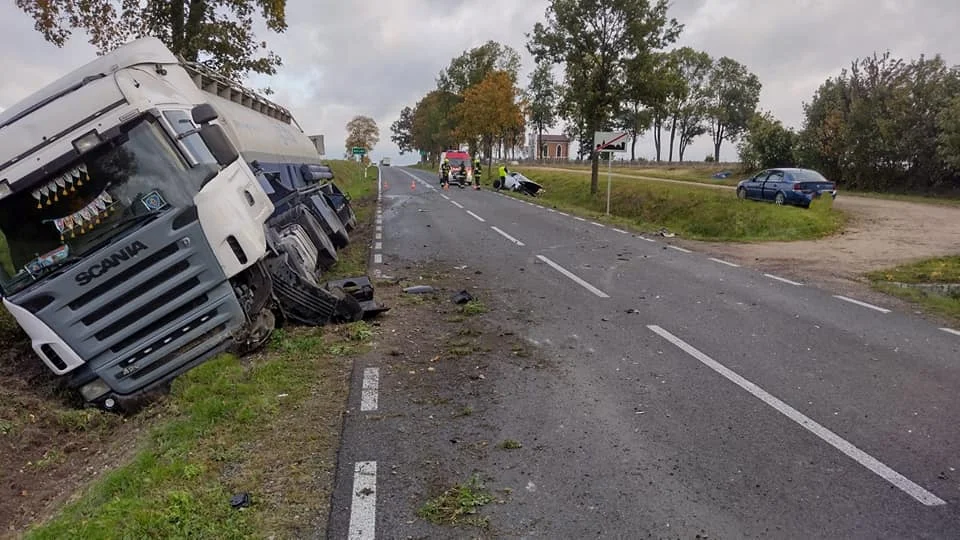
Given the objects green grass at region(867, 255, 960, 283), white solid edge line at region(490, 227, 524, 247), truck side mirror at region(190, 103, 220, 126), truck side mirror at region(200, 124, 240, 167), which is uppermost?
truck side mirror at region(190, 103, 220, 126)

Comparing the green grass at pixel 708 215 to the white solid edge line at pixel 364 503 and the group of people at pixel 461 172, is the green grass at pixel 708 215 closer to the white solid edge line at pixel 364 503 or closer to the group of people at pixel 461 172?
the group of people at pixel 461 172

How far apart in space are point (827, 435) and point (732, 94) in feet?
308

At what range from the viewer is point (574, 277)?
10164mm

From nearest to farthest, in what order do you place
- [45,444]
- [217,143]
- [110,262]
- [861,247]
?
[45,444] → [110,262] → [217,143] → [861,247]

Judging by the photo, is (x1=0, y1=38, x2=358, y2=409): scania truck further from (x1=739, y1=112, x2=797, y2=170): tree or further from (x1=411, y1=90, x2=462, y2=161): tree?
(x1=411, y1=90, x2=462, y2=161): tree

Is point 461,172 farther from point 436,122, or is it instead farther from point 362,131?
point 362,131

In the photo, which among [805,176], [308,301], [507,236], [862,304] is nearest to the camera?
[308,301]

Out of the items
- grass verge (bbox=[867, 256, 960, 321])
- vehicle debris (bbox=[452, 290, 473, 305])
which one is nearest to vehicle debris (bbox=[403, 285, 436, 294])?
vehicle debris (bbox=[452, 290, 473, 305])

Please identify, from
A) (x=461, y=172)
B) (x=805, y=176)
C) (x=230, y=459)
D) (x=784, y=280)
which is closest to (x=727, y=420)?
(x=230, y=459)

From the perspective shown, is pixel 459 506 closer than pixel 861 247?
Yes

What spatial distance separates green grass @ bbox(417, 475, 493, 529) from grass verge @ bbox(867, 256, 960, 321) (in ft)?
23.2

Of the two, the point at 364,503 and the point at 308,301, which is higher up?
the point at 308,301

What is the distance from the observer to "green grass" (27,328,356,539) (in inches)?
131

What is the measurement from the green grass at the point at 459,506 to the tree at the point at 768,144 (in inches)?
1419
